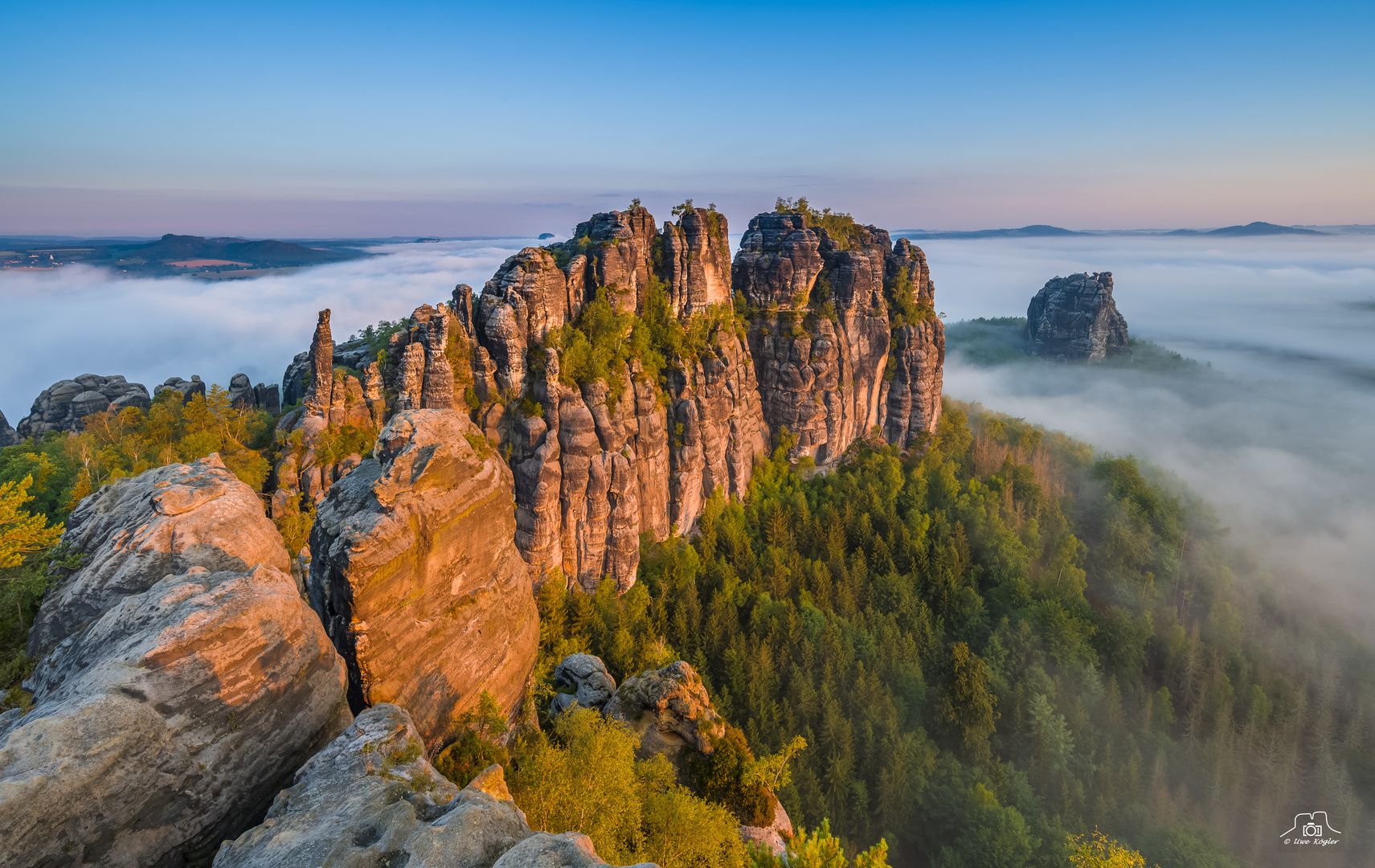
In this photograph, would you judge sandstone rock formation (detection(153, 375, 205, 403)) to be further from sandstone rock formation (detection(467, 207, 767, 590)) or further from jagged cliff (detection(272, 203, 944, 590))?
sandstone rock formation (detection(467, 207, 767, 590))

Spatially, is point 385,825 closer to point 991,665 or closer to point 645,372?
point 645,372

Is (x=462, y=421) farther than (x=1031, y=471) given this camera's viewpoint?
No

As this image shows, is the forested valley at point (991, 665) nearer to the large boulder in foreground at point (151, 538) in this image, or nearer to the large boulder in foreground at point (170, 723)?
the large boulder in foreground at point (170, 723)

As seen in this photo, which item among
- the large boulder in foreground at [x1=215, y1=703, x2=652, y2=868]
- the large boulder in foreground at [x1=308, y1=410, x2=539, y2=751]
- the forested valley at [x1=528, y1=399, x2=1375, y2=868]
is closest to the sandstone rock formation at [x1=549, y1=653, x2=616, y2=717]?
the large boulder in foreground at [x1=308, y1=410, x2=539, y2=751]

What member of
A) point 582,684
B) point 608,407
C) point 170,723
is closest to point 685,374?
point 608,407

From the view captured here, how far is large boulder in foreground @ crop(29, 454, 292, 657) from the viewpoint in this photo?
16.1m

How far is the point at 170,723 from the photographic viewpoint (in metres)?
12.9

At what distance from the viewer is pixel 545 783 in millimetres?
19094

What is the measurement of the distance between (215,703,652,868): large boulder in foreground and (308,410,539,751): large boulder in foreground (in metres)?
5.32

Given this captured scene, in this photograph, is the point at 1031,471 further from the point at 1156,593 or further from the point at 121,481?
the point at 121,481

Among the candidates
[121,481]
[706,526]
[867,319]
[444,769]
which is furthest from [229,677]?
[867,319]

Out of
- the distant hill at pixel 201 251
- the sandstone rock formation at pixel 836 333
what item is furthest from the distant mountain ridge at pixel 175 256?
the sandstone rock formation at pixel 836 333

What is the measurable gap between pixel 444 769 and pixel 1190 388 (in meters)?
228

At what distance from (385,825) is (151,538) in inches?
480
